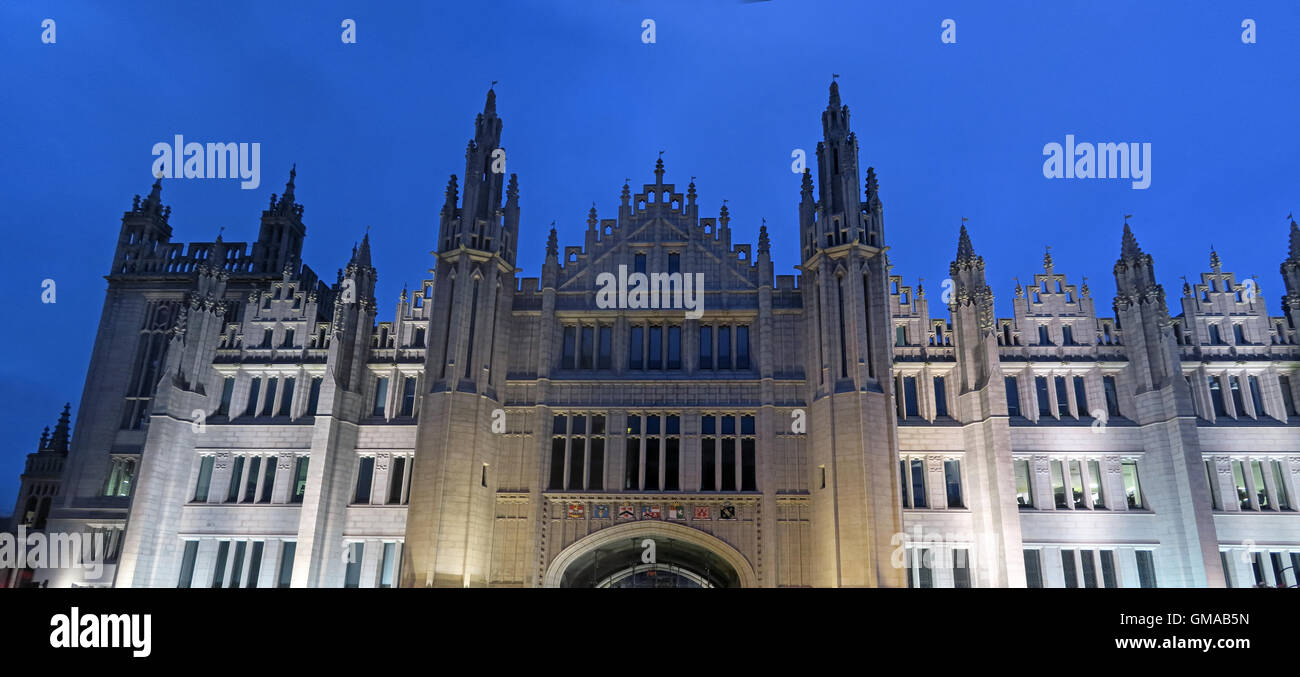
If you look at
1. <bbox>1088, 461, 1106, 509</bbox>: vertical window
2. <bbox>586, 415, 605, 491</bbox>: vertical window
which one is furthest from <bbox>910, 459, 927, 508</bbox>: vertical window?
<bbox>586, 415, 605, 491</bbox>: vertical window

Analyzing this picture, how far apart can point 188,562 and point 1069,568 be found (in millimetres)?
38962

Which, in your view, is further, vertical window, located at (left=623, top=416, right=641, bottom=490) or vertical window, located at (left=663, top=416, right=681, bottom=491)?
vertical window, located at (left=663, top=416, right=681, bottom=491)

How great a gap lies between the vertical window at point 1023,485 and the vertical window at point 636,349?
17456 millimetres

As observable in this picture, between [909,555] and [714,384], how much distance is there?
36.5 ft

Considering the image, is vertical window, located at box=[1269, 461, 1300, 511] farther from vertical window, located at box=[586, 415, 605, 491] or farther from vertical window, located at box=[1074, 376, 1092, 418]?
vertical window, located at box=[586, 415, 605, 491]

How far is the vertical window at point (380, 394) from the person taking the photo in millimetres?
40219

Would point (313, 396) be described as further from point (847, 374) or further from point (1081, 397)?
point (1081, 397)

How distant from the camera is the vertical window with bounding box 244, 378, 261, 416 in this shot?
1610 inches

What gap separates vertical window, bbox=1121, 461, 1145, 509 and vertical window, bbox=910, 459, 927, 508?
8.73m

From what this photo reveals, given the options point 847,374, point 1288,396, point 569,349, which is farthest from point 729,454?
point 1288,396

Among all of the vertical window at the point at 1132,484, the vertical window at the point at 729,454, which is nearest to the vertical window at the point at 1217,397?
the vertical window at the point at 1132,484
